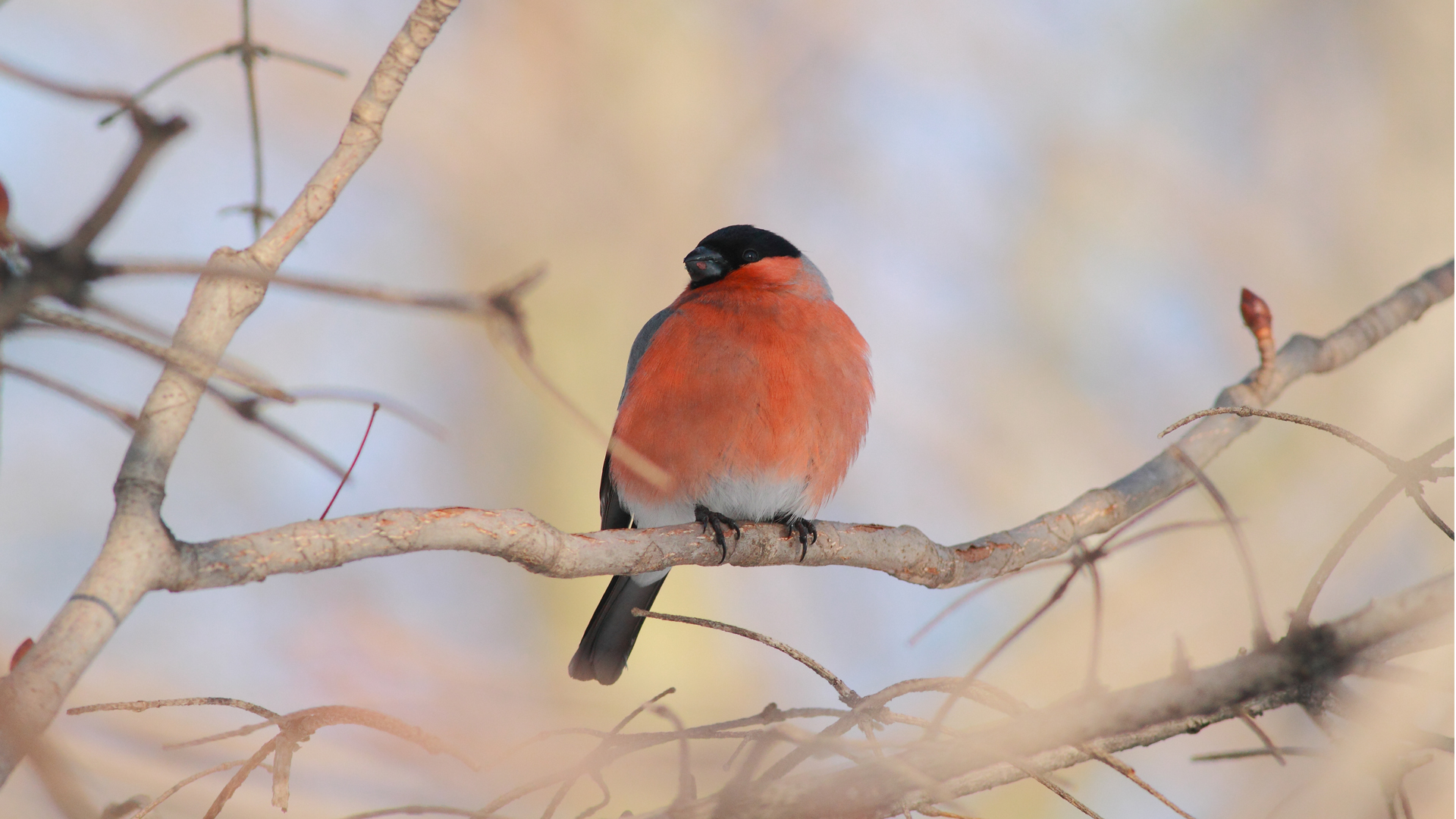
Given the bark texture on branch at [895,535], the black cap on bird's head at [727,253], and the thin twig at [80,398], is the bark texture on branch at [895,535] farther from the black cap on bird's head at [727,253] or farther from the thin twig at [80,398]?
the black cap on bird's head at [727,253]

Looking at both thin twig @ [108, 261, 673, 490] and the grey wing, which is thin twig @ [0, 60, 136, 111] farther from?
the grey wing

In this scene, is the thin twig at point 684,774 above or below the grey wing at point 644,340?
below

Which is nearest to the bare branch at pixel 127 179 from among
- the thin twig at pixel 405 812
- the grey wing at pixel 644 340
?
the thin twig at pixel 405 812

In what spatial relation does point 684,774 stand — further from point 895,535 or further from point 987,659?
point 895,535

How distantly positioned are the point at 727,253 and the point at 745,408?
2.36ft

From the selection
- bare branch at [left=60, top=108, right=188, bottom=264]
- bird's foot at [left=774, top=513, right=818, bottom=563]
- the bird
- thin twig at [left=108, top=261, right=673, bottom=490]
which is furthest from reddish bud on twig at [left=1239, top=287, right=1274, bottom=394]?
bare branch at [left=60, top=108, right=188, bottom=264]

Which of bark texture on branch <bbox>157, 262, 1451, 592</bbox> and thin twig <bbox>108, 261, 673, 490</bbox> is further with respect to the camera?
bark texture on branch <bbox>157, 262, 1451, 592</bbox>

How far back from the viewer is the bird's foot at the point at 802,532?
2506 millimetres

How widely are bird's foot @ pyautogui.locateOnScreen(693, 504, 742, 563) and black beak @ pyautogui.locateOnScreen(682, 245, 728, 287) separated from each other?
837 millimetres

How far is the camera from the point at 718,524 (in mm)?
2568

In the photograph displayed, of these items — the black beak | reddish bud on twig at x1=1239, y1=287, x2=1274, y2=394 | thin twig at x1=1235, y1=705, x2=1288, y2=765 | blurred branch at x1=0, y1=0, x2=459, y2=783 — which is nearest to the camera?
blurred branch at x1=0, y1=0, x2=459, y2=783

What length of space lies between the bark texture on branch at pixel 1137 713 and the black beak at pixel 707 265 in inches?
82.9

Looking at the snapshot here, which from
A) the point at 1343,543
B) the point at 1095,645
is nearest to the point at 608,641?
the point at 1095,645

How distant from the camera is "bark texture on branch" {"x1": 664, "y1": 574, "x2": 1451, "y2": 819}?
1.00 meters
